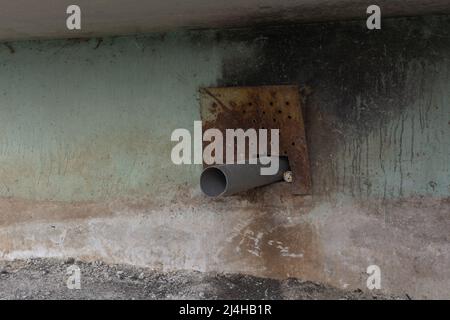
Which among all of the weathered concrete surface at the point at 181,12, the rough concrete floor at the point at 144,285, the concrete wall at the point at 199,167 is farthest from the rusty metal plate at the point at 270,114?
the rough concrete floor at the point at 144,285

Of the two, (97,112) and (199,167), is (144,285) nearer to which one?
(199,167)

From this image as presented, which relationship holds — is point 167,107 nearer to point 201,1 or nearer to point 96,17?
point 96,17

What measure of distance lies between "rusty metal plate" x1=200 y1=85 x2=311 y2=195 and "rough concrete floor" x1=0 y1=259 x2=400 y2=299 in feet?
1.78

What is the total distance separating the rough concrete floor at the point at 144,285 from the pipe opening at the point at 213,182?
74cm

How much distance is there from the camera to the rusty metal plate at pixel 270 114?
2.82m

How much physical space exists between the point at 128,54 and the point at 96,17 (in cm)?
53

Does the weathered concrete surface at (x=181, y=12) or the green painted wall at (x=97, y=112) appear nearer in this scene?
the weathered concrete surface at (x=181, y=12)

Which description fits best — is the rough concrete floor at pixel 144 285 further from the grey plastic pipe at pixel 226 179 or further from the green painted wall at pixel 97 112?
the grey plastic pipe at pixel 226 179

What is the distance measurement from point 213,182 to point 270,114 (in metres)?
0.69

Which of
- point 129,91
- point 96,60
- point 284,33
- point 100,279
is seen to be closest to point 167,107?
point 129,91

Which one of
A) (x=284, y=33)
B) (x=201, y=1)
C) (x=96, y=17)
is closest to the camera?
(x=201, y=1)

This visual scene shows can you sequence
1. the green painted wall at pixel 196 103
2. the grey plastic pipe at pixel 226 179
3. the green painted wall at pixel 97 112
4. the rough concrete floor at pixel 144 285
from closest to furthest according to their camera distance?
1. the grey plastic pipe at pixel 226 179
2. the green painted wall at pixel 196 103
3. the rough concrete floor at pixel 144 285
4. the green painted wall at pixel 97 112

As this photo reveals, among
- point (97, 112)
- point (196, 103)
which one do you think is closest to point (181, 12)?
point (196, 103)

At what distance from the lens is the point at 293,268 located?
2.86 meters
